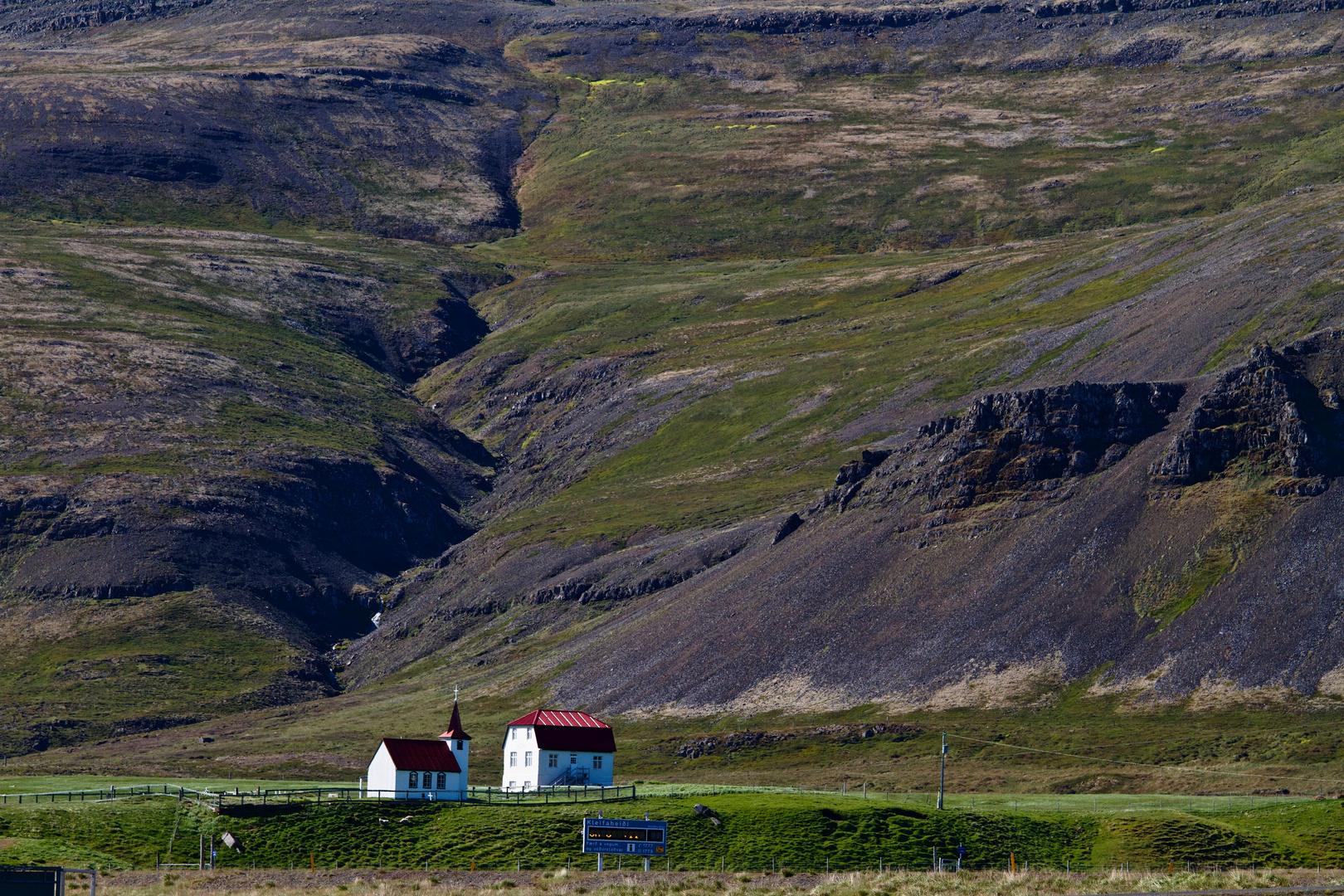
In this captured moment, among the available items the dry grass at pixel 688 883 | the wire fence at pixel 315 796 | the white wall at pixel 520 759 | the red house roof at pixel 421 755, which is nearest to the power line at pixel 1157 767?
the dry grass at pixel 688 883

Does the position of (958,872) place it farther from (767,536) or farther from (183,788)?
(767,536)

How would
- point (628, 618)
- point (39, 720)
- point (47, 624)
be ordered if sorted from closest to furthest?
point (39, 720), point (628, 618), point (47, 624)

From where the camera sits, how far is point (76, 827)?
7381 centimetres

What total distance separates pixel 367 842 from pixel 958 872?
28.5 m

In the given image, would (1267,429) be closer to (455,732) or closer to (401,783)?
(455,732)

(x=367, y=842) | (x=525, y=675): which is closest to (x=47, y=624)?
(x=525, y=675)

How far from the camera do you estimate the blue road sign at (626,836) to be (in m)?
69.4

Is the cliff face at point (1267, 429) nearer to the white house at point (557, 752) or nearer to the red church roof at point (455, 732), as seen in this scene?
the white house at point (557, 752)

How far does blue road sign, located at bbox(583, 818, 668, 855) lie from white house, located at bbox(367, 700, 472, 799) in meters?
19.2

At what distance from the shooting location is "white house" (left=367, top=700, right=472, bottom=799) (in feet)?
284

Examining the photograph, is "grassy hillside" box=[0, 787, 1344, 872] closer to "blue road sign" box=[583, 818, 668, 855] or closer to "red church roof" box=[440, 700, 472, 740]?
"blue road sign" box=[583, 818, 668, 855]

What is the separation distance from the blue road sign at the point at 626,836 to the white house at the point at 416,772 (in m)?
19.2

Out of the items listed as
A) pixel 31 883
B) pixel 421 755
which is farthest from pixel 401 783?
pixel 31 883

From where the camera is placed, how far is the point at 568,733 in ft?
314
